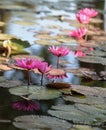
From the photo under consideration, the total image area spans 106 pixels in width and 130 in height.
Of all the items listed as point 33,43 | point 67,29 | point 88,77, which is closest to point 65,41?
point 33,43

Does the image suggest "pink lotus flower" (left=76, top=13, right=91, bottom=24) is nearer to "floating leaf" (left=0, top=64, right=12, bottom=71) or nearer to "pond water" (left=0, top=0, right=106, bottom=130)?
"pond water" (left=0, top=0, right=106, bottom=130)

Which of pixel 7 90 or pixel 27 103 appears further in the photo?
pixel 7 90

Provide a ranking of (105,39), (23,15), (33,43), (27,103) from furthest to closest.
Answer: (23,15) → (105,39) → (33,43) → (27,103)

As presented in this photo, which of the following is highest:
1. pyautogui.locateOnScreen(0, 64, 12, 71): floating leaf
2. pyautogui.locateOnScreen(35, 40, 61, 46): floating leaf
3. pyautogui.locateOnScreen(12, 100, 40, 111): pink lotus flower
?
pyautogui.locateOnScreen(35, 40, 61, 46): floating leaf

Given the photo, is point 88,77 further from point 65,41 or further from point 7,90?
point 65,41

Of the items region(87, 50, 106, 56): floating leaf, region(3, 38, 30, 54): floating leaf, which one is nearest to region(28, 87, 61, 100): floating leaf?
region(3, 38, 30, 54): floating leaf

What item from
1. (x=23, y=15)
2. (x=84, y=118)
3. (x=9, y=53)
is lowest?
(x=84, y=118)

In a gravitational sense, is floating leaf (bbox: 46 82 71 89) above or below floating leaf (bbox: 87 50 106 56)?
below
